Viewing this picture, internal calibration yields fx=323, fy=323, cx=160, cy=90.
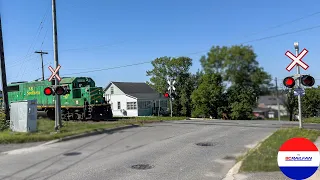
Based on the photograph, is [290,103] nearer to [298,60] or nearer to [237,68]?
[237,68]

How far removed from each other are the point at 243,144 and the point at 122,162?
17.6ft

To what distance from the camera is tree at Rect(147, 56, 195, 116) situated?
51.2 meters

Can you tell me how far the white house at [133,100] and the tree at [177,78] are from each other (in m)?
2.16

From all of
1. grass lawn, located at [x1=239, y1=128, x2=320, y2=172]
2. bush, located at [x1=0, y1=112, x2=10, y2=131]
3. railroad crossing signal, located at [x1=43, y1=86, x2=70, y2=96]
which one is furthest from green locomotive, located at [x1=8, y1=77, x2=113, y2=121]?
grass lawn, located at [x1=239, y1=128, x2=320, y2=172]

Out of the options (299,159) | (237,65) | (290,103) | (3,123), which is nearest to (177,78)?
(237,65)

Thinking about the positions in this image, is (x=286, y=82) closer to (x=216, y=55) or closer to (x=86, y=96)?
(x=86, y=96)

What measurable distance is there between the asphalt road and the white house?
38.3 meters

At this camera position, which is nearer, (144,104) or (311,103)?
(311,103)

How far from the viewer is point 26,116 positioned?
16375 millimetres

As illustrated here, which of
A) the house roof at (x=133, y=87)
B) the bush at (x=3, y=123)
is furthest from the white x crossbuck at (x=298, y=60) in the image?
the house roof at (x=133, y=87)

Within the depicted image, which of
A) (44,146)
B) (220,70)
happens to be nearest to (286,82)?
(44,146)

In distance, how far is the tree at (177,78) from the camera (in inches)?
2015

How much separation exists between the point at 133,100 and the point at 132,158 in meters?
44.0

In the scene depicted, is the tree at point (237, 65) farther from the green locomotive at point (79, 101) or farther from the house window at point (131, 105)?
the green locomotive at point (79, 101)
